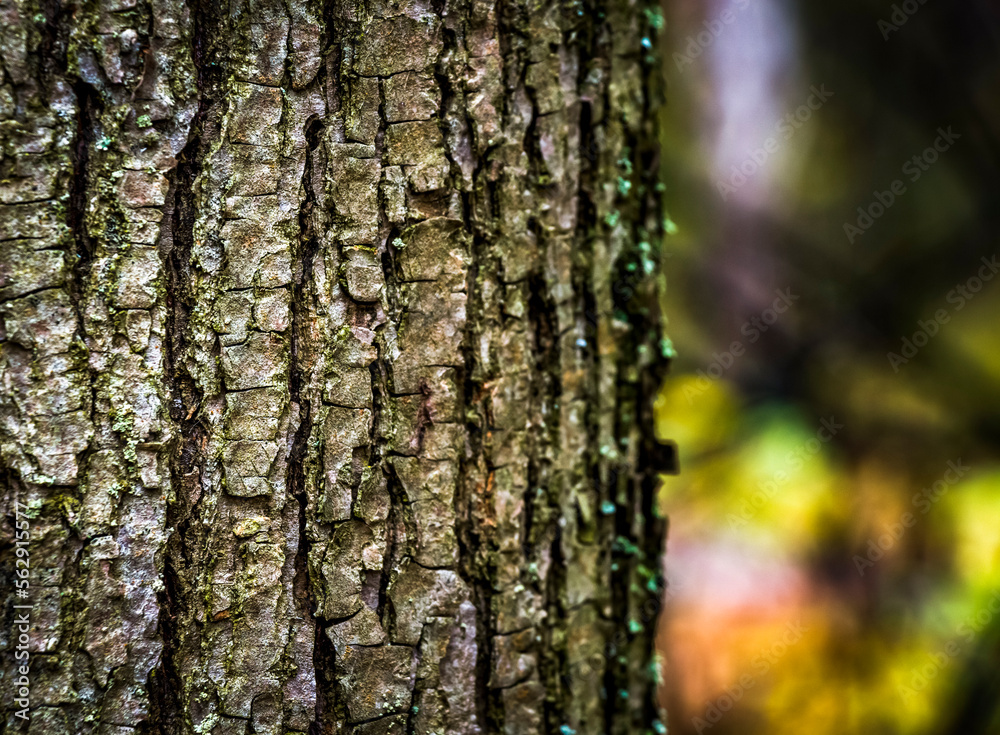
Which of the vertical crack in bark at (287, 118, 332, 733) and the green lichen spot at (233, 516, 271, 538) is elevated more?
the vertical crack in bark at (287, 118, 332, 733)

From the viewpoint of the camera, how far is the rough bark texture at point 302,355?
694 millimetres

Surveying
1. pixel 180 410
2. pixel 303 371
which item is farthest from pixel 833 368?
pixel 180 410

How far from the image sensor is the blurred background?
2.66 metres

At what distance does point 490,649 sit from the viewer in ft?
2.69

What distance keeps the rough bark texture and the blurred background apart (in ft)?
7.89

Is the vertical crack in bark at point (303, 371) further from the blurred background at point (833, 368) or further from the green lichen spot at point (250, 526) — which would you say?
the blurred background at point (833, 368)

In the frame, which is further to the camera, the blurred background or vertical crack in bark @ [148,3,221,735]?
the blurred background

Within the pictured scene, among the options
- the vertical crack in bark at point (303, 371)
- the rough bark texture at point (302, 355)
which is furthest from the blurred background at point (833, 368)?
the vertical crack in bark at point (303, 371)

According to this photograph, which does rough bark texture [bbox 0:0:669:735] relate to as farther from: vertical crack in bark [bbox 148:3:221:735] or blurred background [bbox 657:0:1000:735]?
blurred background [bbox 657:0:1000:735]

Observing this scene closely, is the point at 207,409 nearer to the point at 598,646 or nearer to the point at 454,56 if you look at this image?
the point at 454,56

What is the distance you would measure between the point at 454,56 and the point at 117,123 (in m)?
0.41

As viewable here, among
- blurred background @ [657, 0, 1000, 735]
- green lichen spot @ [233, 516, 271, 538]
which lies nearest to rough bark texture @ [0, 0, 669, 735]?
green lichen spot @ [233, 516, 271, 538]

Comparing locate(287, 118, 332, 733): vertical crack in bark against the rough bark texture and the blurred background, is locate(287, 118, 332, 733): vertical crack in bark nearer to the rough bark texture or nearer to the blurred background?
the rough bark texture

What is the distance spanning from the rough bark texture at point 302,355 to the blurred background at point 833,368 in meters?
2.40
